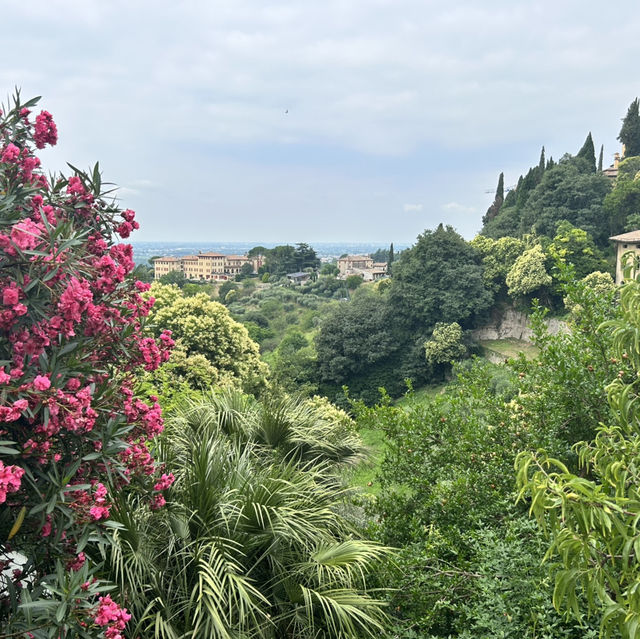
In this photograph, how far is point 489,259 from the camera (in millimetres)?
27812

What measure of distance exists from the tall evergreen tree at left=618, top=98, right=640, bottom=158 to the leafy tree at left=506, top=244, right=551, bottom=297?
Result: 53.5 feet

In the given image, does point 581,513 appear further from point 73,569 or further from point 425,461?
point 425,461

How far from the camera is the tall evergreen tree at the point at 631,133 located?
34.6 meters

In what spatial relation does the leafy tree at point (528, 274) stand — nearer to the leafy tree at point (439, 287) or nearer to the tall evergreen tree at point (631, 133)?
the leafy tree at point (439, 287)

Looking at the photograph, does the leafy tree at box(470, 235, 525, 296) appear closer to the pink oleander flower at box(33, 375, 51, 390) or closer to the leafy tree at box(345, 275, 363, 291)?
the leafy tree at box(345, 275, 363, 291)

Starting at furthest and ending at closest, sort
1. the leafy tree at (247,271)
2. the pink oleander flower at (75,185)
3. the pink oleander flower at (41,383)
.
→ the leafy tree at (247,271) < the pink oleander flower at (75,185) < the pink oleander flower at (41,383)

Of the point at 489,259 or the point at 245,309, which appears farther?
the point at 245,309

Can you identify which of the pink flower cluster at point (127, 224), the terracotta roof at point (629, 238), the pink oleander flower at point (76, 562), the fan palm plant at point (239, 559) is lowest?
the fan palm plant at point (239, 559)

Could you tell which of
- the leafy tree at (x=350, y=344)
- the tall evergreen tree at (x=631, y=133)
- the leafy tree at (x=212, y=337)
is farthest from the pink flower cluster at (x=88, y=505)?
the tall evergreen tree at (x=631, y=133)

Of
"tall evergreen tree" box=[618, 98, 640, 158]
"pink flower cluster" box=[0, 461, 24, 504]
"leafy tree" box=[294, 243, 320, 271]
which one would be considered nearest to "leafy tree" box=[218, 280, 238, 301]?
"leafy tree" box=[294, 243, 320, 271]

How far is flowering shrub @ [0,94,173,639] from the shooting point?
2078 mm

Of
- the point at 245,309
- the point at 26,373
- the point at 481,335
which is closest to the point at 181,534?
the point at 26,373

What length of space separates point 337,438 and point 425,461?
144 centimetres

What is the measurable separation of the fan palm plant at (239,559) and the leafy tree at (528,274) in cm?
2315
